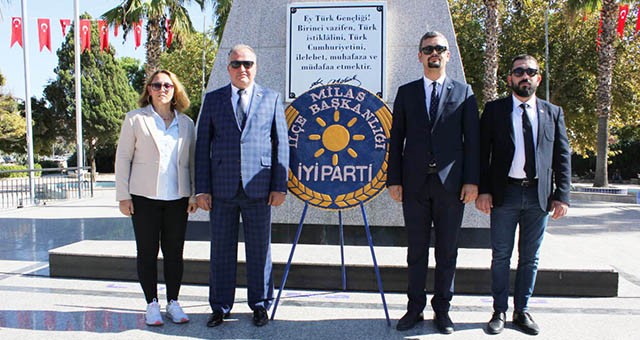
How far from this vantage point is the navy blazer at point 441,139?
3.19m

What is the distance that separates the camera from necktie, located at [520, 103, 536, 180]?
10.6ft

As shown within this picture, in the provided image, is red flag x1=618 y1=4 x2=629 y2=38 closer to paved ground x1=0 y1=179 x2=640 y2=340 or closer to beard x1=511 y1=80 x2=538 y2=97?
paved ground x1=0 y1=179 x2=640 y2=340

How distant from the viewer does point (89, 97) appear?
95.1 feet

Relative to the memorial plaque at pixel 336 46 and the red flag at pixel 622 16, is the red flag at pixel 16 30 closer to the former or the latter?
the memorial plaque at pixel 336 46

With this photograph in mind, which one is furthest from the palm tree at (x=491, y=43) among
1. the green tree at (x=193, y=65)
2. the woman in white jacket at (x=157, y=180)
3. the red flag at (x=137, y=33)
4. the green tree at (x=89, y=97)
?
the green tree at (x=89, y=97)

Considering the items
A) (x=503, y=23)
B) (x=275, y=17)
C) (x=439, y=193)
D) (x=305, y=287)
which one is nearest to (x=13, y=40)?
(x=275, y=17)

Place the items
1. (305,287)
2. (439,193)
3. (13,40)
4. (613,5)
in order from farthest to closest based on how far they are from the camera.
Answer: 1. (613,5)
2. (13,40)
3. (305,287)
4. (439,193)

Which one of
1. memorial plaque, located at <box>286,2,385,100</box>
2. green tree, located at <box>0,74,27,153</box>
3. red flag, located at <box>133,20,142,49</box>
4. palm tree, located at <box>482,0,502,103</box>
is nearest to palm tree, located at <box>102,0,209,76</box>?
red flag, located at <box>133,20,142,49</box>

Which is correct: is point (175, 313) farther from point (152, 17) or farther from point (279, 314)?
point (152, 17)

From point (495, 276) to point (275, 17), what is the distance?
376 centimetres

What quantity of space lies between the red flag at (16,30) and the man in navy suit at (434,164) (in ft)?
45.2

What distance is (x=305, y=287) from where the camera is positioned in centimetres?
439

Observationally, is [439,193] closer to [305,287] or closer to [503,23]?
[305,287]

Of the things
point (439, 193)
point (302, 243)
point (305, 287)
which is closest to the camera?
Result: point (439, 193)
